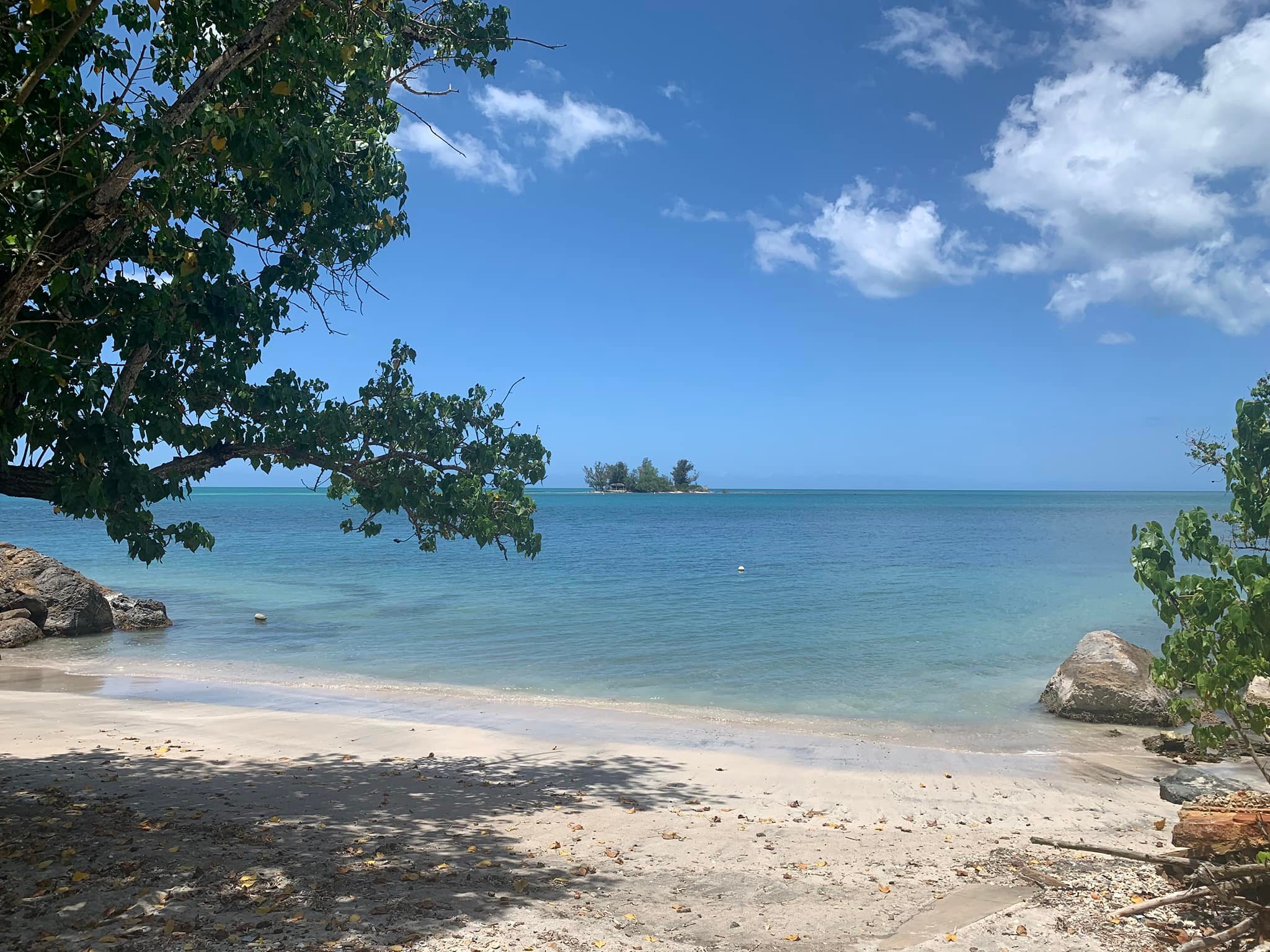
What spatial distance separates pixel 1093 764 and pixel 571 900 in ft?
27.9

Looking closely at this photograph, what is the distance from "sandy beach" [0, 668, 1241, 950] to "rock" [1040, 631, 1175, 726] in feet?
3.32

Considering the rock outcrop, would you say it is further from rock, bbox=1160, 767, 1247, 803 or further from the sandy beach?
rock, bbox=1160, 767, 1247, 803

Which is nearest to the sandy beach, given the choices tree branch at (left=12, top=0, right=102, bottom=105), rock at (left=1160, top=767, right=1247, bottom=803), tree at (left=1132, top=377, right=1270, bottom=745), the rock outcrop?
rock at (left=1160, top=767, right=1247, bottom=803)

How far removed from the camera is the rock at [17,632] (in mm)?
→ 19625

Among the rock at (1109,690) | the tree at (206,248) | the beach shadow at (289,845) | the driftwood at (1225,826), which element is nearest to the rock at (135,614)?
the beach shadow at (289,845)

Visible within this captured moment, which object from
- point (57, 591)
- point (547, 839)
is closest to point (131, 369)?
point (547, 839)

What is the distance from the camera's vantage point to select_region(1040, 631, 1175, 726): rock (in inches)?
525

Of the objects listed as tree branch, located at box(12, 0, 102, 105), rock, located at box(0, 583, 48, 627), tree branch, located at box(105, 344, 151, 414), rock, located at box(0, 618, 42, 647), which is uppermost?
tree branch, located at box(12, 0, 102, 105)

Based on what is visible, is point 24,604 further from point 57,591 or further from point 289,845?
point 289,845

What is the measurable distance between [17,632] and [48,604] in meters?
1.55

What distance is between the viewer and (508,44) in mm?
8930

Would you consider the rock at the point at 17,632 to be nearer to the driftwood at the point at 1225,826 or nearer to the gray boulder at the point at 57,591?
the gray boulder at the point at 57,591

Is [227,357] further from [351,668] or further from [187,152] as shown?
[351,668]

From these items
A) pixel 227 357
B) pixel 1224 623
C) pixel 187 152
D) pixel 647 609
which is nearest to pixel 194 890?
pixel 227 357
